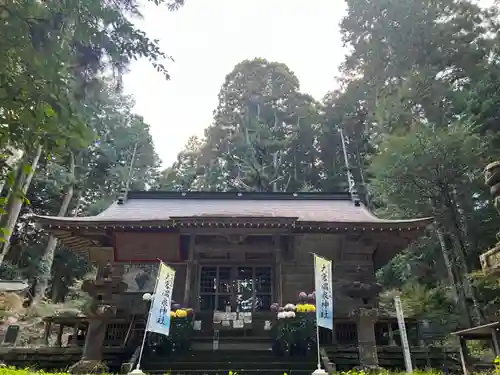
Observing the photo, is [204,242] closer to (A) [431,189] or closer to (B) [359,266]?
(B) [359,266]

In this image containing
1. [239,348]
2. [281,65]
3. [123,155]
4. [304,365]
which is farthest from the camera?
[281,65]

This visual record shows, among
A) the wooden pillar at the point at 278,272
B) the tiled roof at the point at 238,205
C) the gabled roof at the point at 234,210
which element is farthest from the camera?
the tiled roof at the point at 238,205

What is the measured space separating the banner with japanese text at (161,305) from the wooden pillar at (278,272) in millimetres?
3898

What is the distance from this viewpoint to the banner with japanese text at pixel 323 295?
7.61 metres

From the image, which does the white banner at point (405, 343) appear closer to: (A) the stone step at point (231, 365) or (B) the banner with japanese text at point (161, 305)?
(A) the stone step at point (231, 365)

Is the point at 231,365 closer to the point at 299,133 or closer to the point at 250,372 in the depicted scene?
the point at 250,372

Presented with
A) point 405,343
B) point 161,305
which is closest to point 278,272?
point 405,343

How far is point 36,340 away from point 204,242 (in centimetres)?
845

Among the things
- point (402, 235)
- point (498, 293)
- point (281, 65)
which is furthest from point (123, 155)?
point (498, 293)

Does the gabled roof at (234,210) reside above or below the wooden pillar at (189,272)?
above

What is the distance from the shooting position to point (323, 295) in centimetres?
796

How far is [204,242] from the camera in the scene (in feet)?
40.4

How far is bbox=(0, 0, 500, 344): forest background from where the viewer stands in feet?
9.34

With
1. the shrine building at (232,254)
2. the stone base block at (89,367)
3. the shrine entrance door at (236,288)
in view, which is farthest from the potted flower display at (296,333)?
the stone base block at (89,367)
